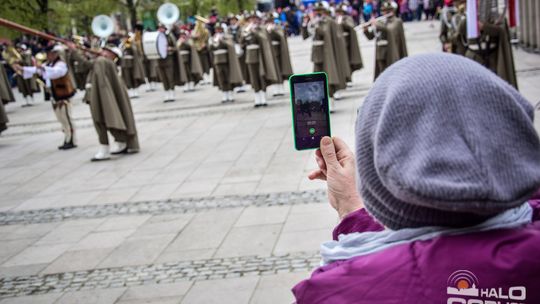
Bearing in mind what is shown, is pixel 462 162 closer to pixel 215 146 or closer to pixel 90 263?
pixel 90 263

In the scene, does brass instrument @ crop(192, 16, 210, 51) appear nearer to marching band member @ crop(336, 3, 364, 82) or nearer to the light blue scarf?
marching band member @ crop(336, 3, 364, 82)

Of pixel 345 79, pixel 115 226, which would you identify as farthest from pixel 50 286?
pixel 345 79

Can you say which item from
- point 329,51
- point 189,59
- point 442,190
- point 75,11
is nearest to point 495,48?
point 329,51

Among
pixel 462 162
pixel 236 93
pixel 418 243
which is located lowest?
pixel 236 93

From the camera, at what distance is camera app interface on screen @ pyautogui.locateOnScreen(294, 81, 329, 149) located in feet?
7.57

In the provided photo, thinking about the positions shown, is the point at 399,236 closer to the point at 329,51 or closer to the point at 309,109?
the point at 309,109

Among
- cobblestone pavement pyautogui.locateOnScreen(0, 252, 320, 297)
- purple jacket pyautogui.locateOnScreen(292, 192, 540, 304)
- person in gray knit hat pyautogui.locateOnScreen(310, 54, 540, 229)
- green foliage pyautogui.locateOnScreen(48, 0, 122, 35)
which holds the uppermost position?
green foliage pyautogui.locateOnScreen(48, 0, 122, 35)

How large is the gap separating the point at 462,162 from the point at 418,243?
20 centimetres

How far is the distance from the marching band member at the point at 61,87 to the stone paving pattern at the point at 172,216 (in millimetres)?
331

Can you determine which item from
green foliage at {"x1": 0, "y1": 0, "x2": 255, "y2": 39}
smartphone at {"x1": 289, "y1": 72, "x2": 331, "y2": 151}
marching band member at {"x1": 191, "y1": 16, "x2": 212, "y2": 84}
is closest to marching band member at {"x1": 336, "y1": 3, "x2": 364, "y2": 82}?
marching band member at {"x1": 191, "y1": 16, "x2": 212, "y2": 84}

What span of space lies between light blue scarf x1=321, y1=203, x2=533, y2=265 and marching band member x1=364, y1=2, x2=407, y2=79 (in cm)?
1239

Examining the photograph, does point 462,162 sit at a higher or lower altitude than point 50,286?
higher

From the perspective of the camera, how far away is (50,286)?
577cm

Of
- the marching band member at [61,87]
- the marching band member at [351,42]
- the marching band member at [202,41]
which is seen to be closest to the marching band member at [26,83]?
the marching band member at [202,41]
